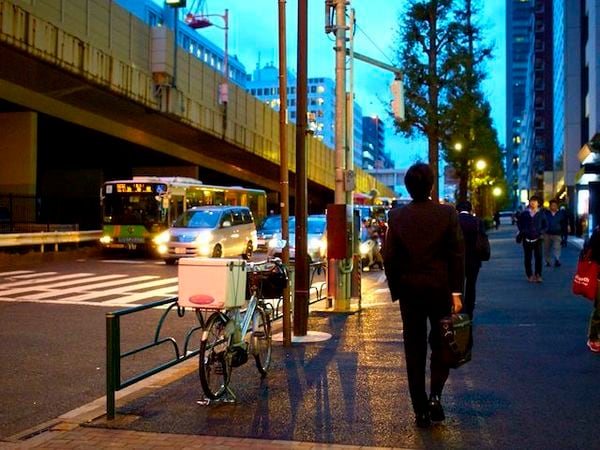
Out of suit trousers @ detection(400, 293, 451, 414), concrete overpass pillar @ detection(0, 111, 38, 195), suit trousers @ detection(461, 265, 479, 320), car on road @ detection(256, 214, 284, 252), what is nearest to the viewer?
suit trousers @ detection(400, 293, 451, 414)

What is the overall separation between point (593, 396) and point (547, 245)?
1519cm

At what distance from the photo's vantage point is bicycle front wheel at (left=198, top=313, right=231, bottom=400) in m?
6.16

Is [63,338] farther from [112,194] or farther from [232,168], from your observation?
[232,168]

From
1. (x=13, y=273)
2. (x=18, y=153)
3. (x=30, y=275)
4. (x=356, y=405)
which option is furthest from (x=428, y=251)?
(x=18, y=153)

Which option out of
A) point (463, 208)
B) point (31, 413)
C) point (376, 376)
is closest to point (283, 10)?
point (463, 208)

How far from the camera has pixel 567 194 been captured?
50.2 meters

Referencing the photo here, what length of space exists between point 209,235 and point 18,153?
11822 mm

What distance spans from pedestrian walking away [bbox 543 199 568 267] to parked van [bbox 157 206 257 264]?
34.7 feet

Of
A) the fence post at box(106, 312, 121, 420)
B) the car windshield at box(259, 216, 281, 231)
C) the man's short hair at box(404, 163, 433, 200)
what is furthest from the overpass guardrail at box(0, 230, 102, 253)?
the man's short hair at box(404, 163, 433, 200)

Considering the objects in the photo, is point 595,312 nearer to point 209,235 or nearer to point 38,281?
point 38,281

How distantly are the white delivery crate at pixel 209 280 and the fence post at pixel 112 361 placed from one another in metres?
0.68

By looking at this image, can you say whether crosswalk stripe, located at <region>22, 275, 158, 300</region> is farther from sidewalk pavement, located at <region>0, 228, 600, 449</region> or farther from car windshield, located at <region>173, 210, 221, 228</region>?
sidewalk pavement, located at <region>0, 228, 600, 449</region>

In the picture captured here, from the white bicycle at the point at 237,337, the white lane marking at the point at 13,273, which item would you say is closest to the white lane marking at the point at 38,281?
the white lane marking at the point at 13,273

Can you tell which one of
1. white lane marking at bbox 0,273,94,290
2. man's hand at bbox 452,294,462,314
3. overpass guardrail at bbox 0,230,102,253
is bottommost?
white lane marking at bbox 0,273,94,290
